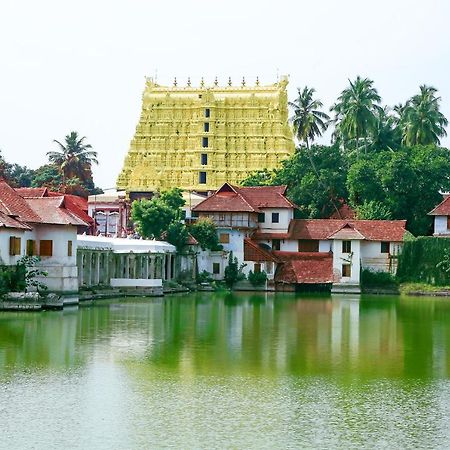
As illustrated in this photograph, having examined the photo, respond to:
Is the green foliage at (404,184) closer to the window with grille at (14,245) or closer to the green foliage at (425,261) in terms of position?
the green foliage at (425,261)

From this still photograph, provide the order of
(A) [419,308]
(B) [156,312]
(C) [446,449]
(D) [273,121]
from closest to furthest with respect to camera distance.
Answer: (C) [446,449], (B) [156,312], (A) [419,308], (D) [273,121]

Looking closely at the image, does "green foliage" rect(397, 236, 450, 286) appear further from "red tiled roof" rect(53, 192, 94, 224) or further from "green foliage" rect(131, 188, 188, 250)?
"red tiled roof" rect(53, 192, 94, 224)

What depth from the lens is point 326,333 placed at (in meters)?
34.8

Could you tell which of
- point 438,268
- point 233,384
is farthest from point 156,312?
point 438,268

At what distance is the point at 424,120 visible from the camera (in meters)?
77.9

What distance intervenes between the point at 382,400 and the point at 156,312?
22253 mm

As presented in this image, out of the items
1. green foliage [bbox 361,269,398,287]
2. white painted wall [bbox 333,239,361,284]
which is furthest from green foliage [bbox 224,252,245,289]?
green foliage [bbox 361,269,398,287]

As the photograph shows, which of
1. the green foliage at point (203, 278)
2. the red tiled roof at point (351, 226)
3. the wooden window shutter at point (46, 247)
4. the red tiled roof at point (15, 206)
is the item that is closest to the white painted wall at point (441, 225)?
the red tiled roof at point (351, 226)

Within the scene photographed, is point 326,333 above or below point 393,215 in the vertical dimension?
below

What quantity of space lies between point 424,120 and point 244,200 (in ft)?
66.8

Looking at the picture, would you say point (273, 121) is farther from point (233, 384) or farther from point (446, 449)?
point (446, 449)

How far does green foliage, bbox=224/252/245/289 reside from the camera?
62.9m

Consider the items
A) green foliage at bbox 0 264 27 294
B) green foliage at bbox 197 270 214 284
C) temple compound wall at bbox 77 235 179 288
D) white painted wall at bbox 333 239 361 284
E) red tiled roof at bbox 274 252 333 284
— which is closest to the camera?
green foliage at bbox 0 264 27 294

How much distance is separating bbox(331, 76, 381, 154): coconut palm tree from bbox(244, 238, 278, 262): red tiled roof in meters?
17.3
